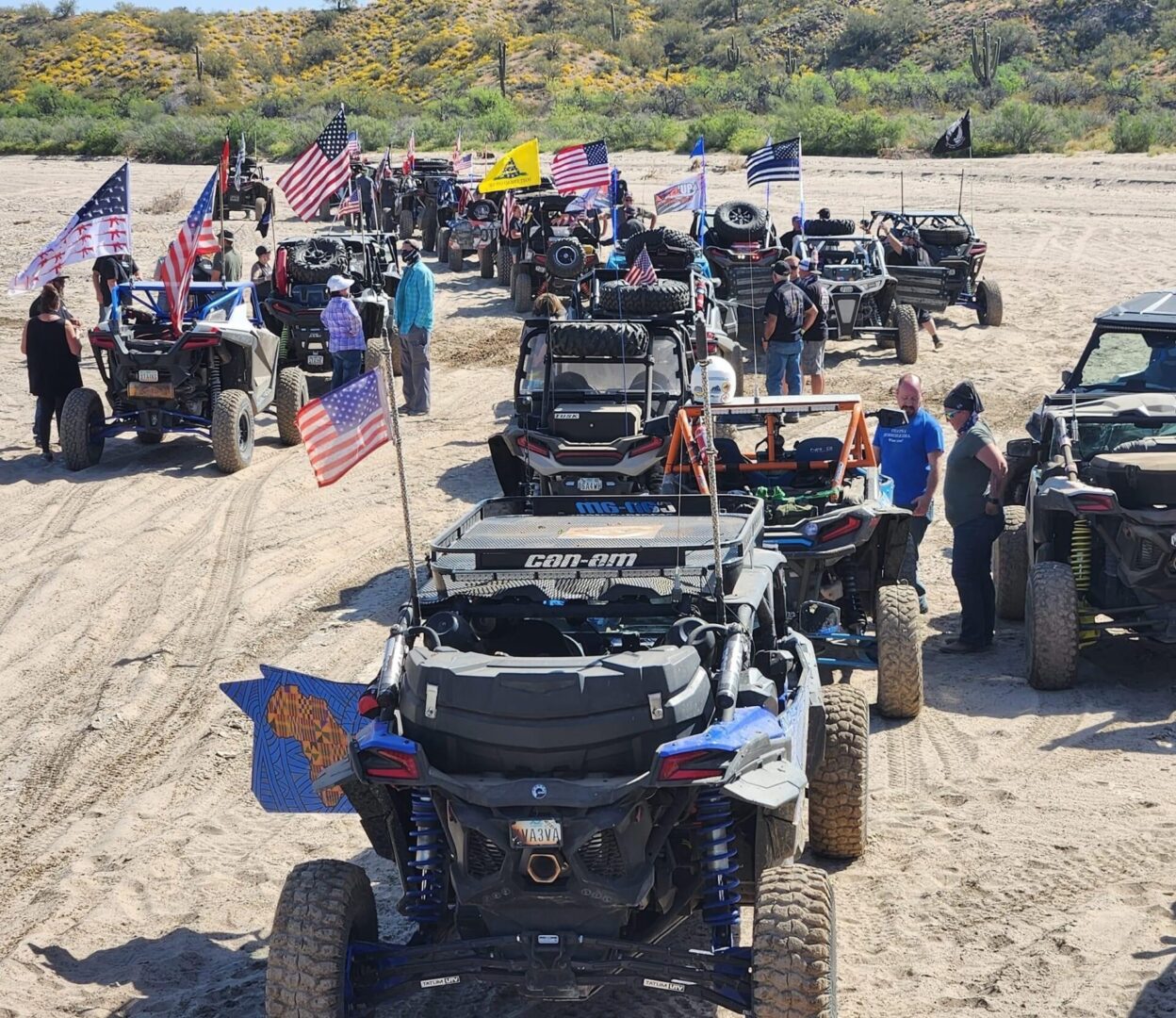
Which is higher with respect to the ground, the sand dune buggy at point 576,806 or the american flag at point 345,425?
the american flag at point 345,425

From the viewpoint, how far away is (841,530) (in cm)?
855

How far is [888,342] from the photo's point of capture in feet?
66.4

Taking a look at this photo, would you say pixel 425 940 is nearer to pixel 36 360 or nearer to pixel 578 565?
pixel 578 565

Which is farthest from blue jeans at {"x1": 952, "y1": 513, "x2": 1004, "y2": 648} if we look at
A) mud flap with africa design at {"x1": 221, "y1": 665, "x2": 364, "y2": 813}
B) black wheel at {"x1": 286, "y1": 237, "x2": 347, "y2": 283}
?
black wheel at {"x1": 286, "y1": 237, "x2": 347, "y2": 283}

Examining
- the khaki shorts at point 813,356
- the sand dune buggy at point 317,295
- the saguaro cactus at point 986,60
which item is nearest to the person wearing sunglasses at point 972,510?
the khaki shorts at point 813,356

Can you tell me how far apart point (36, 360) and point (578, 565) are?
34.7 feet

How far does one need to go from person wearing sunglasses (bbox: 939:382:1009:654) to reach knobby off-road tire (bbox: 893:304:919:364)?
9.19 metres

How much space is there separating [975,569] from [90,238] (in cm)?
905

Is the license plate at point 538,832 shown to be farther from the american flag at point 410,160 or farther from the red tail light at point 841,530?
the american flag at point 410,160

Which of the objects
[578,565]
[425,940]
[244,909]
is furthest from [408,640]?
[244,909]

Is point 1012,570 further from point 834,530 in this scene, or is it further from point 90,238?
point 90,238

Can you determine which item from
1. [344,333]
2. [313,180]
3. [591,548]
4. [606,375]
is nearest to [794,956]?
[591,548]

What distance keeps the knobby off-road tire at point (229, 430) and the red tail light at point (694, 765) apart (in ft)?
34.2

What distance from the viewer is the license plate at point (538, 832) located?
4.84 metres
